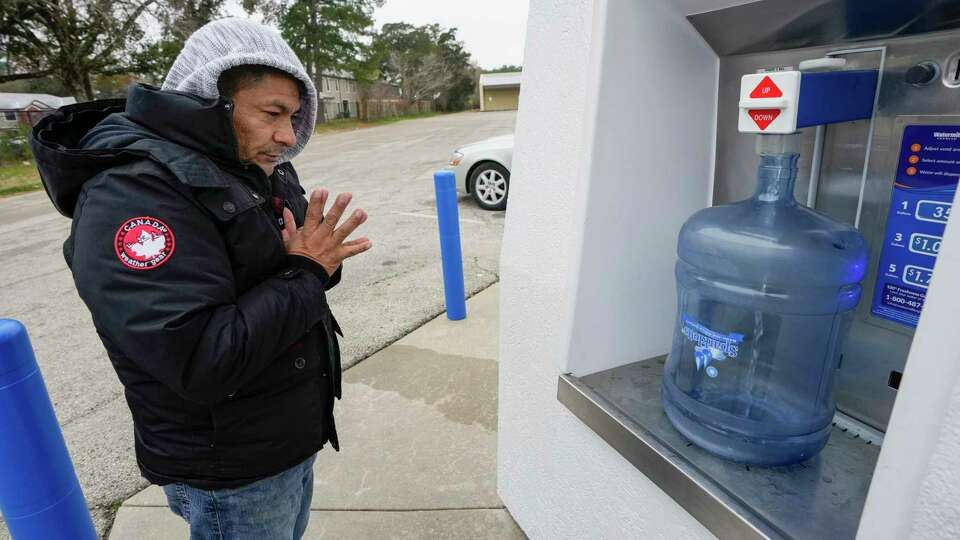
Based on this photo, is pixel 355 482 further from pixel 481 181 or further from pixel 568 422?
pixel 481 181

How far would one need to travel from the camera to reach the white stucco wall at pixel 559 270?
1406 millimetres

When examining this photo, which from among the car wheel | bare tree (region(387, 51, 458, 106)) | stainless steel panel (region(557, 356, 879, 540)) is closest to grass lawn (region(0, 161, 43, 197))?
the car wheel

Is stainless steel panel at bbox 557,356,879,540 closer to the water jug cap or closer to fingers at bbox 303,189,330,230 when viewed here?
the water jug cap

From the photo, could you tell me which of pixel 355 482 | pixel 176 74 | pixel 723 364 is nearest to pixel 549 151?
pixel 723 364

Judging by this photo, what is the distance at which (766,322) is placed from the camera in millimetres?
1383

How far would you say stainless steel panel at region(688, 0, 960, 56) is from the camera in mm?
1044

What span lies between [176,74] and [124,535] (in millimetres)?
1980

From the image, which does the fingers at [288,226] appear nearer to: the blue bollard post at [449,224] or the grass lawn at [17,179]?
the blue bollard post at [449,224]

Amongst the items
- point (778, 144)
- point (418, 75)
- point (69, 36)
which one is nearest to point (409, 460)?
point (778, 144)

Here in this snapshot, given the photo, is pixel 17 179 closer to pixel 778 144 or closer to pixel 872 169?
pixel 778 144

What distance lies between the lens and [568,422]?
172 cm

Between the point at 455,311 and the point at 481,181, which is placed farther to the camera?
the point at 481,181

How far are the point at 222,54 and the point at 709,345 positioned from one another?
54.3 inches

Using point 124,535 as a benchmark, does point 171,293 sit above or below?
above
